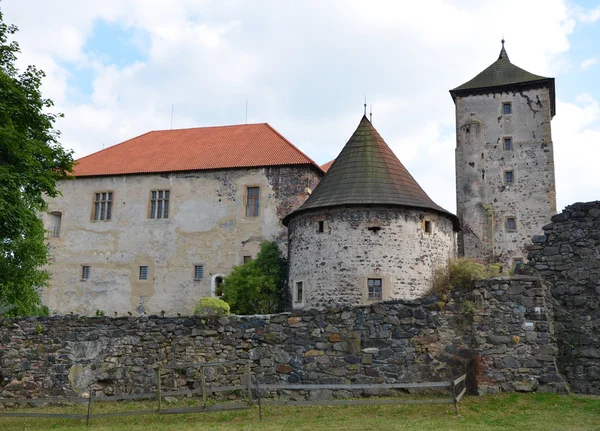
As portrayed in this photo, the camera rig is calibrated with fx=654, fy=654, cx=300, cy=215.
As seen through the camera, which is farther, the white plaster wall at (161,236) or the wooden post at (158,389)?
the white plaster wall at (161,236)

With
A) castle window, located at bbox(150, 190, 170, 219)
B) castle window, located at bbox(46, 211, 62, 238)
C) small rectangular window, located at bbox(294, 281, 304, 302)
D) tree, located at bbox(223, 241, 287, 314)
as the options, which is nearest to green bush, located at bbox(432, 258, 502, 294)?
small rectangular window, located at bbox(294, 281, 304, 302)

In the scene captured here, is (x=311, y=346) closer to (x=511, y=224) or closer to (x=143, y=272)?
(x=143, y=272)

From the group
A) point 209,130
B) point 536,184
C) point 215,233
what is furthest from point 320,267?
point 536,184

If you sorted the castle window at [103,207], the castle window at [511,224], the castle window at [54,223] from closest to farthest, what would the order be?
1. the castle window at [103,207]
2. the castle window at [54,223]
3. the castle window at [511,224]

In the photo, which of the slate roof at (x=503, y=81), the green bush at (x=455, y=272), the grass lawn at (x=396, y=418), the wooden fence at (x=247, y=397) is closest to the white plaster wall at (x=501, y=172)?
the slate roof at (x=503, y=81)

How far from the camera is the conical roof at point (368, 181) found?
24312 mm

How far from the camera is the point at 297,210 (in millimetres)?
25297

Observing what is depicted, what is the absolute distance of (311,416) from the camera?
11.6 m

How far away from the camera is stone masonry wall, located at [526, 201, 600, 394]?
1251 cm

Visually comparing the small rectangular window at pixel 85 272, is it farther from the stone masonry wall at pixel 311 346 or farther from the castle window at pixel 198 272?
the stone masonry wall at pixel 311 346

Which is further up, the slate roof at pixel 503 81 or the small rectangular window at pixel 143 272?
the slate roof at pixel 503 81

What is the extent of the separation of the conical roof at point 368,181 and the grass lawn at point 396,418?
42.2 feet

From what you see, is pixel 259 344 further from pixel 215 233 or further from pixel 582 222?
pixel 215 233

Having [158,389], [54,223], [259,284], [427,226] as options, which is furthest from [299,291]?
[54,223]
